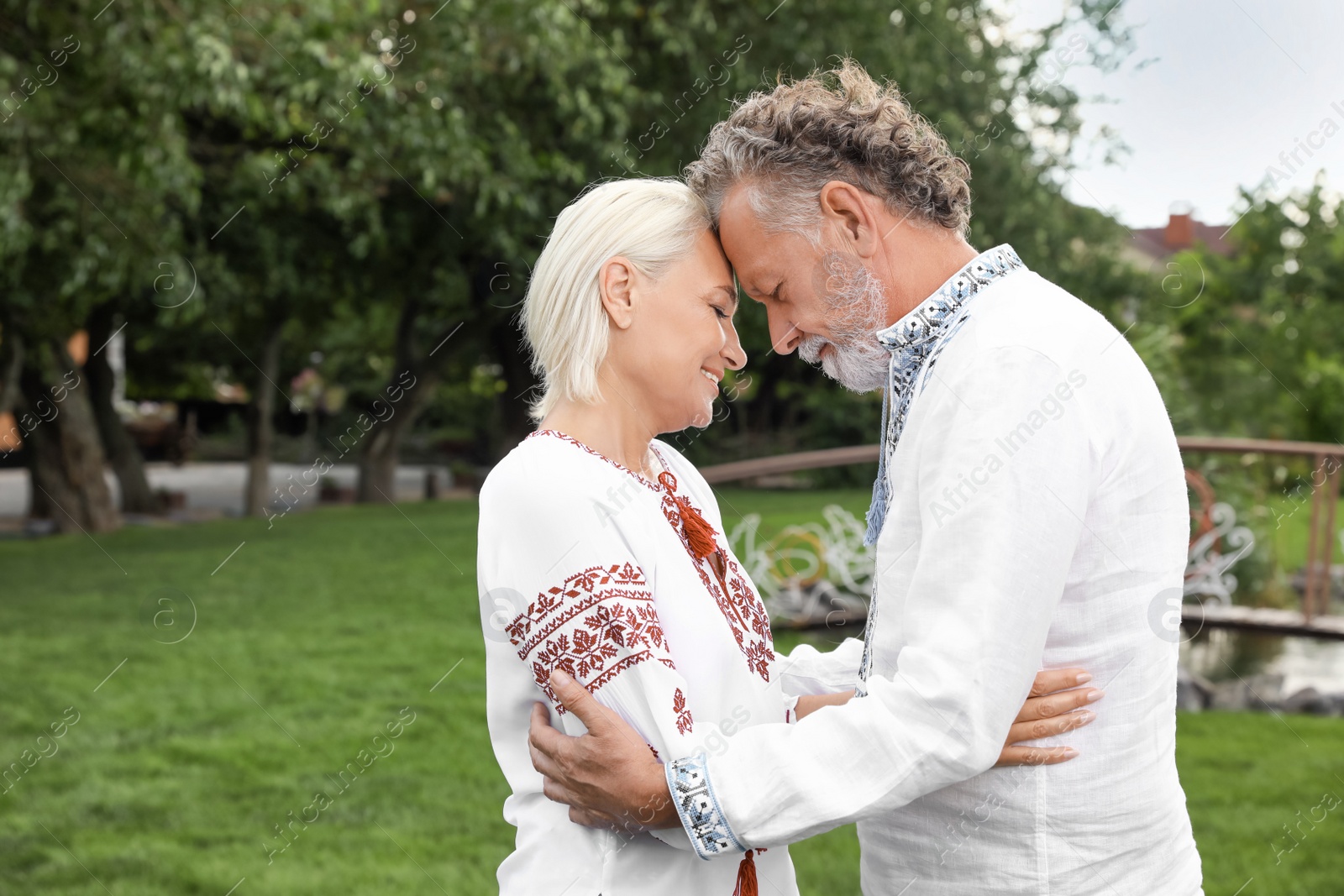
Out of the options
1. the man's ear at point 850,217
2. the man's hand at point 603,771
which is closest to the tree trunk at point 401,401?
the man's ear at point 850,217

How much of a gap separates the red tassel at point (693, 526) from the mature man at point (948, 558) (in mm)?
316

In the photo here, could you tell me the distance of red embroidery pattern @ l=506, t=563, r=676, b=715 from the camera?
1760mm

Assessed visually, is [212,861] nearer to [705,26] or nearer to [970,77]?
[705,26]

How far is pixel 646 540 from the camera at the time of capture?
186 centimetres

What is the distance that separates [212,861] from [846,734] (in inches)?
159

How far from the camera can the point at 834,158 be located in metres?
1.88

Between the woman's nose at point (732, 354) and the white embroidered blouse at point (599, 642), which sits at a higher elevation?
the woman's nose at point (732, 354)

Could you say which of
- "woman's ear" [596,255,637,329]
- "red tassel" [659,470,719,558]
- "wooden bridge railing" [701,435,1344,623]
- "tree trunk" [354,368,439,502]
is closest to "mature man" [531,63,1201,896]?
"woman's ear" [596,255,637,329]

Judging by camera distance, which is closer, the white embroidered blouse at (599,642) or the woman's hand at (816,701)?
the white embroidered blouse at (599,642)

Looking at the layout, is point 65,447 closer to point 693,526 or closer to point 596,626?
point 693,526

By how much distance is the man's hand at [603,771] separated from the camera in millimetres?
1706

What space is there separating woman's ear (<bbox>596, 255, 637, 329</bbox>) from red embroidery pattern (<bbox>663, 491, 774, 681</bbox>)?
33 centimetres

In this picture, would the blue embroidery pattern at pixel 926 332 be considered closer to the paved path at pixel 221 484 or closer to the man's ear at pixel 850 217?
the man's ear at pixel 850 217

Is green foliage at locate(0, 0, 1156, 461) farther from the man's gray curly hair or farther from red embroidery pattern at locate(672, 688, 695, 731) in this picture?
red embroidery pattern at locate(672, 688, 695, 731)
